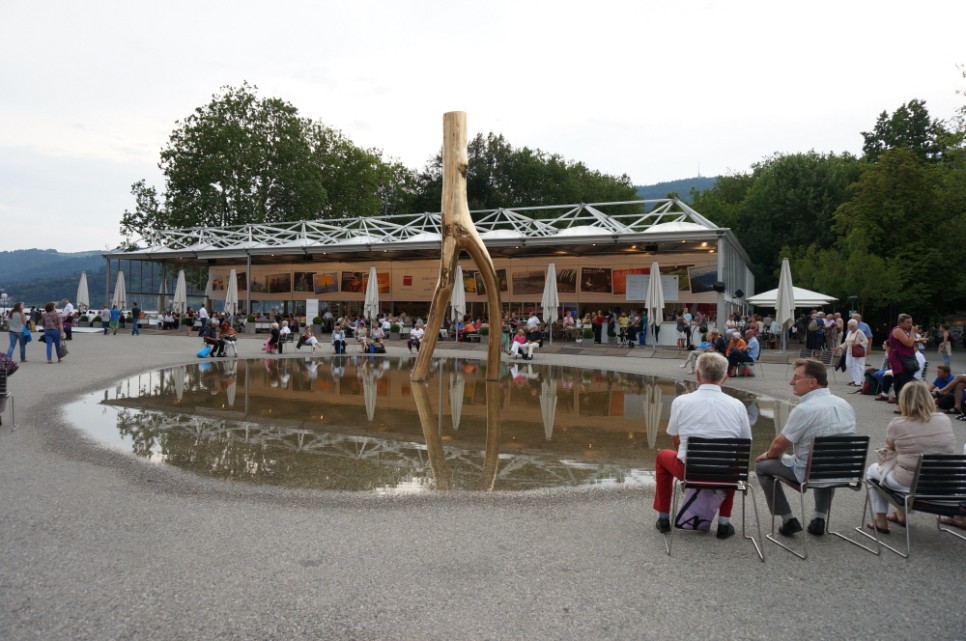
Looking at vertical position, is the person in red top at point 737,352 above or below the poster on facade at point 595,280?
below

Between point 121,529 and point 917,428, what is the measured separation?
5439 mm

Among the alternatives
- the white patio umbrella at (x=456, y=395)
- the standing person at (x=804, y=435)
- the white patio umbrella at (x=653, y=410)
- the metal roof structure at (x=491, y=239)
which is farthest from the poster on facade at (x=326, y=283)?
the standing person at (x=804, y=435)

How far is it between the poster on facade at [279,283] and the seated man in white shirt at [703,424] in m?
34.2

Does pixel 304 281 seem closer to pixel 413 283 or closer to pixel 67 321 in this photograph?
pixel 413 283

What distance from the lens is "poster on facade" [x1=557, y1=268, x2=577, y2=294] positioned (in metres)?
29.5

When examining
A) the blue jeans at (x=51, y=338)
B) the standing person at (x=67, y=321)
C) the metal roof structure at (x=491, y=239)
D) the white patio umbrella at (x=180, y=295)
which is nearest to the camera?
the blue jeans at (x=51, y=338)

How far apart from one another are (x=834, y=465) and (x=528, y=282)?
→ 26.3 meters

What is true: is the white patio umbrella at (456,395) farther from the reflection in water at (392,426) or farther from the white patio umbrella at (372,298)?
the white patio umbrella at (372,298)

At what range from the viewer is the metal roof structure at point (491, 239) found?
2492 cm

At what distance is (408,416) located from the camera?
916cm

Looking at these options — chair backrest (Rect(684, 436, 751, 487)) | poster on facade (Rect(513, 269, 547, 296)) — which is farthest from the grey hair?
poster on facade (Rect(513, 269, 547, 296))

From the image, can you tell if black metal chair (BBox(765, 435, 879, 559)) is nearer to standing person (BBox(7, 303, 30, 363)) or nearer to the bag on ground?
the bag on ground

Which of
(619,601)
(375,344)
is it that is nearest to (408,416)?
(619,601)

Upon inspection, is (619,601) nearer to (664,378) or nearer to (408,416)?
(408,416)
